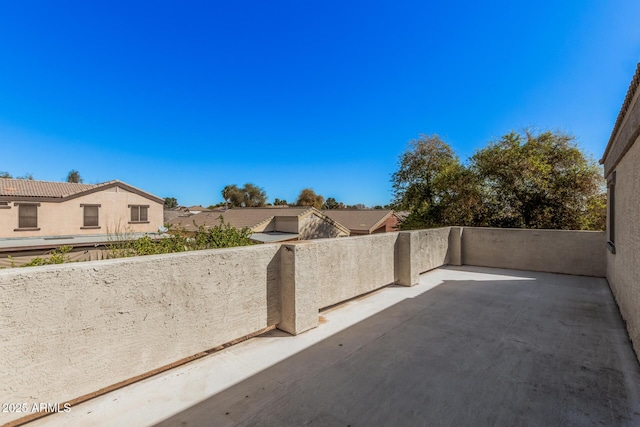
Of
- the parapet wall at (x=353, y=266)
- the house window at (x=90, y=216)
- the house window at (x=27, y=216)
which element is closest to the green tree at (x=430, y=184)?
the parapet wall at (x=353, y=266)

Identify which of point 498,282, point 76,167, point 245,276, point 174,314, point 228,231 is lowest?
point 498,282

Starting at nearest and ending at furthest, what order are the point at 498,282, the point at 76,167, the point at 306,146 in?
the point at 498,282, the point at 306,146, the point at 76,167

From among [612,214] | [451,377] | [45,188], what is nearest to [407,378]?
[451,377]

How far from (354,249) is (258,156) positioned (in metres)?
37.4

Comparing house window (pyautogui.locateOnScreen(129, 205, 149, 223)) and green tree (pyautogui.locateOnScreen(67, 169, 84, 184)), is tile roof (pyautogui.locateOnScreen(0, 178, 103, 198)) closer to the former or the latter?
house window (pyautogui.locateOnScreen(129, 205, 149, 223))

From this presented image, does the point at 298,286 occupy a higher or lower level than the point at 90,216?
lower

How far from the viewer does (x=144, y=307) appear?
8.62ft

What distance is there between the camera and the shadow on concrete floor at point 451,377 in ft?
7.36

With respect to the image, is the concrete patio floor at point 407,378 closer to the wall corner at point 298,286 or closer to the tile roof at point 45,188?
the wall corner at point 298,286

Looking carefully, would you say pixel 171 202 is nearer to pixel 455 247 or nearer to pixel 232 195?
pixel 232 195

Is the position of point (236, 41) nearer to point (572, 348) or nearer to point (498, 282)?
point (498, 282)

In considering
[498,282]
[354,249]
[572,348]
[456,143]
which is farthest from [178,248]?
[456,143]

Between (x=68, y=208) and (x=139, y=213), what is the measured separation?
4.51 meters

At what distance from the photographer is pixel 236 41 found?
50.1ft
